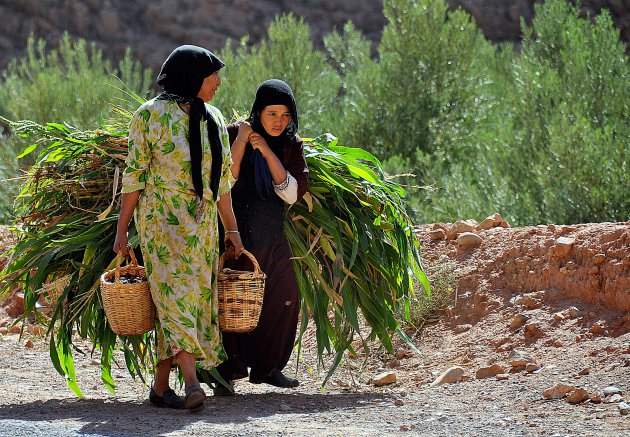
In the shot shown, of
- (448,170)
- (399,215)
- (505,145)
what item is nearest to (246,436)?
(399,215)

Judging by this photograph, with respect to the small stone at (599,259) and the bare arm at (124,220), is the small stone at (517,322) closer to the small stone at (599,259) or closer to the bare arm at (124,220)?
the small stone at (599,259)

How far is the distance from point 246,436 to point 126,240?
982 mm

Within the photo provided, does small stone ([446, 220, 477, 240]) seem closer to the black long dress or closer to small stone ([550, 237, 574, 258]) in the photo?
small stone ([550, 237, 574, 258])

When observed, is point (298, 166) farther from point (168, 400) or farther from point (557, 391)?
point (557, 391)

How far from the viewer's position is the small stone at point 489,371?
209 inches

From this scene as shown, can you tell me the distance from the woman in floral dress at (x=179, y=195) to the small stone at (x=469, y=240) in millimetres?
2745

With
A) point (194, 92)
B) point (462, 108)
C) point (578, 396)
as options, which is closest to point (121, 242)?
point (194, 92)

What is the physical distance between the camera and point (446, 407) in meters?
4.68

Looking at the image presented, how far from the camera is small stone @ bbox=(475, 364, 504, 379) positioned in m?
5.30

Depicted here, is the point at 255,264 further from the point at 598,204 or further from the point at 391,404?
the point at 598,204

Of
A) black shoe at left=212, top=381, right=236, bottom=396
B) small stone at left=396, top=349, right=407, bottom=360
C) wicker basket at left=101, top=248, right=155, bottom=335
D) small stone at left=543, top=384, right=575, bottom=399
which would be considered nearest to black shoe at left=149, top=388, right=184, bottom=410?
wicker basket at left=101, top=248, right=155, bottom=335

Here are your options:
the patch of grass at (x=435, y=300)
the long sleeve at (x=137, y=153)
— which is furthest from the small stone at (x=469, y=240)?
the long sleeve at (x=137, y=153)

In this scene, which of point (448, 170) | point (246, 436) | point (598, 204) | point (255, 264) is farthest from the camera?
point (448, 170)

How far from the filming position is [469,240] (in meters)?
6.86
